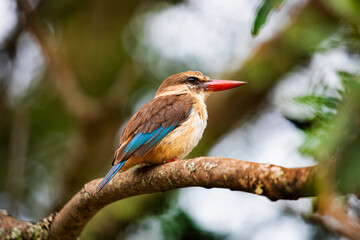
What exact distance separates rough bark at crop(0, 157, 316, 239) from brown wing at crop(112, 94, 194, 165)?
0.93 ft

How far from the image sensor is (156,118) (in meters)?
3.01

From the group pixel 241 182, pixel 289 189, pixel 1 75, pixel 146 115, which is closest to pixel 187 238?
pixel 146 115

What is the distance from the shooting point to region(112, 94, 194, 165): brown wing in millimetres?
2871

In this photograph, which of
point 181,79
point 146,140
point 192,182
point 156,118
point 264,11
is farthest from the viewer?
point 181,79

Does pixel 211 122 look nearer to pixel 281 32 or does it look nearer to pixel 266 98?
pixel 266 98

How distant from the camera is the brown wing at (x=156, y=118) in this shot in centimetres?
287

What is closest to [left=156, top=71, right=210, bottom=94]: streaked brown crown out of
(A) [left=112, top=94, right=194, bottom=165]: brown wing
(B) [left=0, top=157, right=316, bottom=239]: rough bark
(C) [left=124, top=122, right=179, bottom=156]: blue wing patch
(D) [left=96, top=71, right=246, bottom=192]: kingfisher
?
(D) [left=96, top=71, right=246, bottom=192]: kingfisher

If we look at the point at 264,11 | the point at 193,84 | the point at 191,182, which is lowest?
the point at 193,84

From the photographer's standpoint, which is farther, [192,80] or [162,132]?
[192,80]

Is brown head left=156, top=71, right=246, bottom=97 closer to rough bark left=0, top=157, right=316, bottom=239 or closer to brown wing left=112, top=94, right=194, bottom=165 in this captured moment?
brown wing left=112, top=94, right=194, bottom=165

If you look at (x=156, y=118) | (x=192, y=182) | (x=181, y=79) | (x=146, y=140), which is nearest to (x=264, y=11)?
Answer: (x=192, y=182)

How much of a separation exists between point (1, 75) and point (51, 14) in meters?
1.11

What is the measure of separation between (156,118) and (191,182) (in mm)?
1118

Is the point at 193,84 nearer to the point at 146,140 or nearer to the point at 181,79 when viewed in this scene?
the point at 181,79
